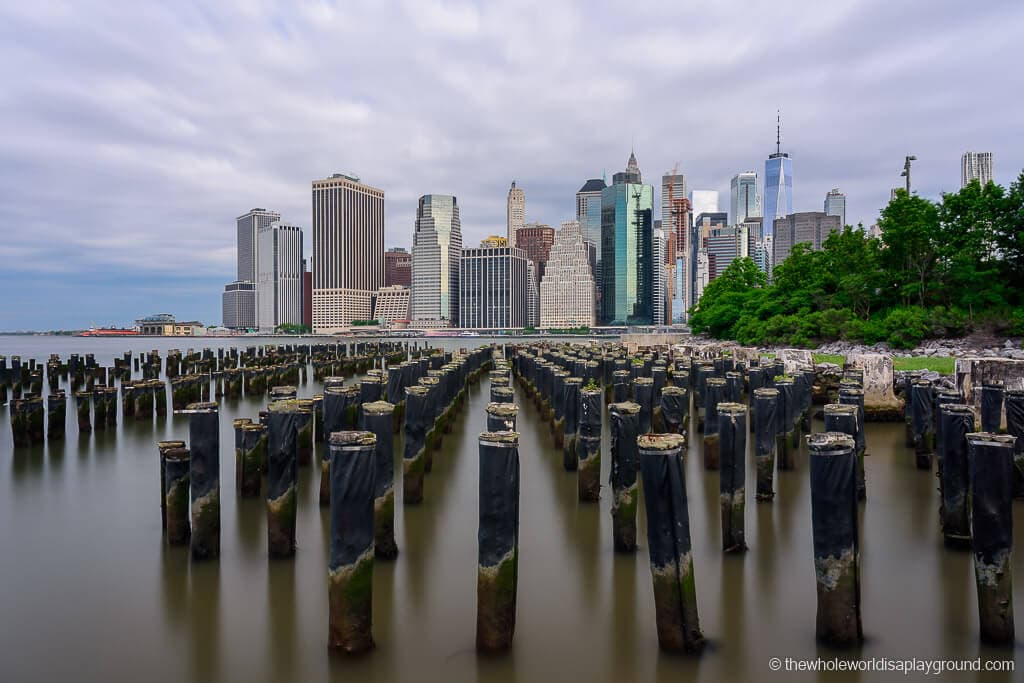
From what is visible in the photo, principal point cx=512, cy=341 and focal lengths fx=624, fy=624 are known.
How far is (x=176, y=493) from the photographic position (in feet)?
28.7

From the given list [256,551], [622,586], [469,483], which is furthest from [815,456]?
[469,483]

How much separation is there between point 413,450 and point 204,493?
395cm

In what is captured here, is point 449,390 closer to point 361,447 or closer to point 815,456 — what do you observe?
point 361,447

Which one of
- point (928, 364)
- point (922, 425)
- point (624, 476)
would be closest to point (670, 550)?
point (624, 476)

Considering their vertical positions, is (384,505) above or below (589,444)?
below

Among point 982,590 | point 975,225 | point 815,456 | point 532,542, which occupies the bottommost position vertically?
point 532,542

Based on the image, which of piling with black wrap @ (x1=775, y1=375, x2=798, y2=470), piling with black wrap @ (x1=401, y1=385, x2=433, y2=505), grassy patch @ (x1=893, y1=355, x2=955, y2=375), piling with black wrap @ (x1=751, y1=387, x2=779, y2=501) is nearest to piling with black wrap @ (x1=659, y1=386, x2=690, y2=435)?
→ piling with black wrap @ (x1=775, y1=375, x2=798, y2=470)

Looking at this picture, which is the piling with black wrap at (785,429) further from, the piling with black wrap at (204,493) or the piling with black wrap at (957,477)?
the piling with black wrap at (204,493)

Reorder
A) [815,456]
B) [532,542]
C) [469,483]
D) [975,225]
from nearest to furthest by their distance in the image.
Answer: [815,456]
[532,542]
[469,483]
[975,225]

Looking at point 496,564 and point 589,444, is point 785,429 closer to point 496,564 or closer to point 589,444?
point 589,444

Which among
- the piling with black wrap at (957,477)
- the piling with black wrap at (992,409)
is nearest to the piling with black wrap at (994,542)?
the piling with black wrap at (957,477)

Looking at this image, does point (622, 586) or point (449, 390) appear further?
point (449, 390)

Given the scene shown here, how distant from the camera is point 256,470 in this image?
12.0 meters

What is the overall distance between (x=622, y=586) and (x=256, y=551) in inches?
205
